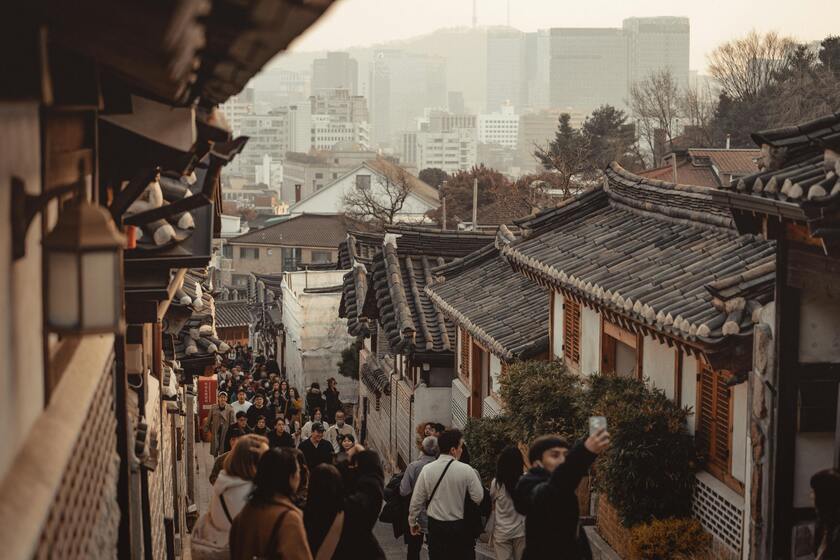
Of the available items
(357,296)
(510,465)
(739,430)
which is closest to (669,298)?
(739,430)

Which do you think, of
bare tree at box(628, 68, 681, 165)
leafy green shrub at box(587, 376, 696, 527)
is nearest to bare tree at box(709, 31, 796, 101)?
bare tree at box(628, 68, 681, 165)

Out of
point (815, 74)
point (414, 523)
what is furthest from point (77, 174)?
point (815, 74)

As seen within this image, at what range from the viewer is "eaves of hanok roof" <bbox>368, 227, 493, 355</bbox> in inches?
949

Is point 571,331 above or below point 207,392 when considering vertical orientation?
above

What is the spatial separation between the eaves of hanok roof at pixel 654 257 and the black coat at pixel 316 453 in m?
3.58

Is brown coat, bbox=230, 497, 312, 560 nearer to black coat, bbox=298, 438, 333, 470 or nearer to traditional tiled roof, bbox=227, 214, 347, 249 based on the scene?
black coat, bbox=298, 438, 333, 470

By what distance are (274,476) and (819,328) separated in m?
5.31

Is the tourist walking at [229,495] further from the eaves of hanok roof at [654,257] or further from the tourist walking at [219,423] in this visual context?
the tourist walking at [219,423]

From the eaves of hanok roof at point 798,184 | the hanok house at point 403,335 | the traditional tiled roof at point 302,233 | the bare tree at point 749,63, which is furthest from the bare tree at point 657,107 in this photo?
the eaves of hanok roof at point 798,184

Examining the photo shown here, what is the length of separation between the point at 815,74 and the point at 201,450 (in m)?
39.8

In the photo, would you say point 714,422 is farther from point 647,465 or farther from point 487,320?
point 487,320

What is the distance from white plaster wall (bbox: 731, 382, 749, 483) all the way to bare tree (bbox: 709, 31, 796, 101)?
2138 inches

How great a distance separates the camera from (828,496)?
22.8ft

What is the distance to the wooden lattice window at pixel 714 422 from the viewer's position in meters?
11.7
